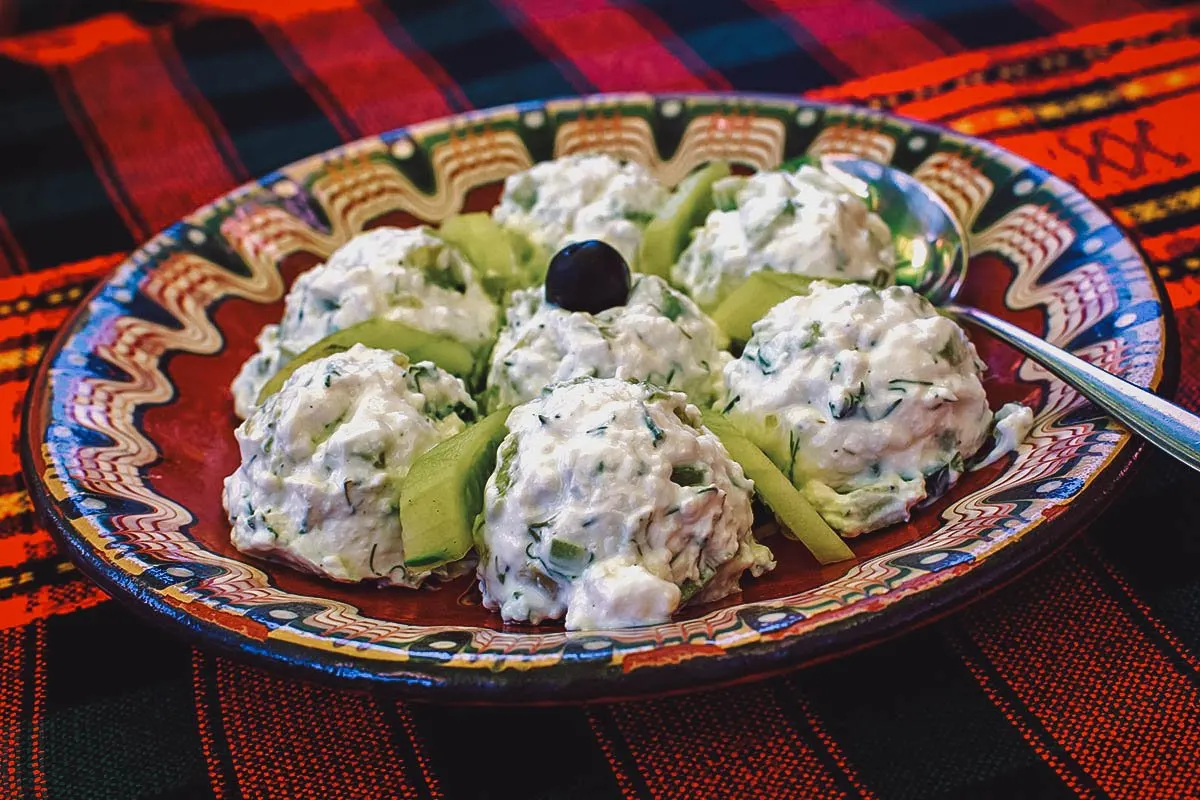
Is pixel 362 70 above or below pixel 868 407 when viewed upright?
below

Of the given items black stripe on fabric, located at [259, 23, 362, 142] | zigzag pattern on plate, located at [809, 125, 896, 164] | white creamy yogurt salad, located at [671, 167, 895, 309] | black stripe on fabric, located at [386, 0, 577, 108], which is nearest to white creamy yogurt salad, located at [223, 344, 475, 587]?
white creamy yogurt salad, located at [671, 167, 895, 309]

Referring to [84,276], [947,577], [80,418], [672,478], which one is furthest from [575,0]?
[947,577]

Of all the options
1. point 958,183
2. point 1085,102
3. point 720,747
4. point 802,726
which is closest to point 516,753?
point 720,747

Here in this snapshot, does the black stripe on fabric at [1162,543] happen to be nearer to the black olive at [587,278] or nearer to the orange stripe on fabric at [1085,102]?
the black olive at [587,278]

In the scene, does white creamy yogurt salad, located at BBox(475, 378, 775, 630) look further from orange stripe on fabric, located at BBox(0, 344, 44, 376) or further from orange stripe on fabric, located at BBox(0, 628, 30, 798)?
orange stripe on fabric, located at BBox(0, 344, 44, 376)

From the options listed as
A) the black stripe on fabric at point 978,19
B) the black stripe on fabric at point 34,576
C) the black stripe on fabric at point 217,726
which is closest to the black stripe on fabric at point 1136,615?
the black stripe on fabric at point 217,726

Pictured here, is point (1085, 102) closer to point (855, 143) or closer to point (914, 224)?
point (855, 143)
